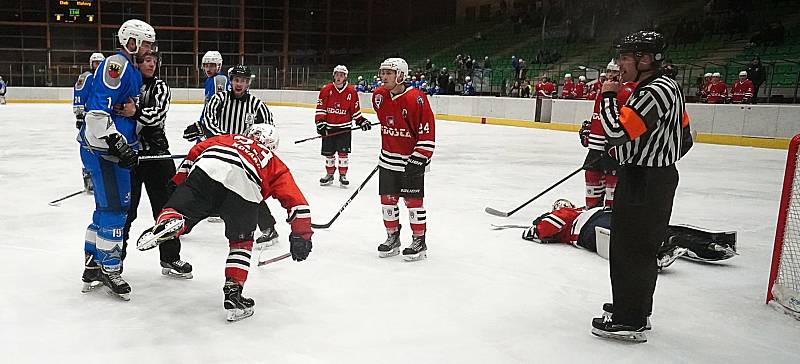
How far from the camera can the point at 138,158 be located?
322 cm

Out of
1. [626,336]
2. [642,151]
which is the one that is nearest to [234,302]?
[626,336]

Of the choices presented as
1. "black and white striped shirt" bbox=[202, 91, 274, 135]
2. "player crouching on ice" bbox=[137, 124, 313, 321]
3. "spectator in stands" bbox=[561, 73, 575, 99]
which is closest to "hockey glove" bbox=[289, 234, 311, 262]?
"player crouching on ice" bbox=[137, 124, 313, 321]

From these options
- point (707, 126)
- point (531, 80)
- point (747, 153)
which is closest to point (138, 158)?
point (747, 153)

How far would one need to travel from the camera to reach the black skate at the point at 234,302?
115 inches

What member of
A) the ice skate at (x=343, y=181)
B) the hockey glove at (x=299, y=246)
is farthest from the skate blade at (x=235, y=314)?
the ice skate at (x=343, y=181)

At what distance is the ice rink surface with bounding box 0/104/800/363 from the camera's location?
2709 mm

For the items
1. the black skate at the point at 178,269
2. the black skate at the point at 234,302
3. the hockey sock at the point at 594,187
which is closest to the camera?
the black skate at the point at 234,302

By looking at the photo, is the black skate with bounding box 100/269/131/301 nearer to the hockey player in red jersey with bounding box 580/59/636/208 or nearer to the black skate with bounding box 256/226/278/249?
the black skate with bounding box 256/226/278/249

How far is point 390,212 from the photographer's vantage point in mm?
4180

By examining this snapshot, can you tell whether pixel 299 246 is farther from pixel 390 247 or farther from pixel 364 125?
pixel 364 125

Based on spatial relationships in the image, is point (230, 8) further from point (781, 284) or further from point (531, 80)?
point (781, 284)

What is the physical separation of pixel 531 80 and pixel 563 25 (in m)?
4.34

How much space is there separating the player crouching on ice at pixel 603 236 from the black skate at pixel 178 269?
7.56ft

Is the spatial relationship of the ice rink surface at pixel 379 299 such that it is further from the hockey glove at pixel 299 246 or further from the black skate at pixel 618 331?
the hockey glove at pixel 299 246
